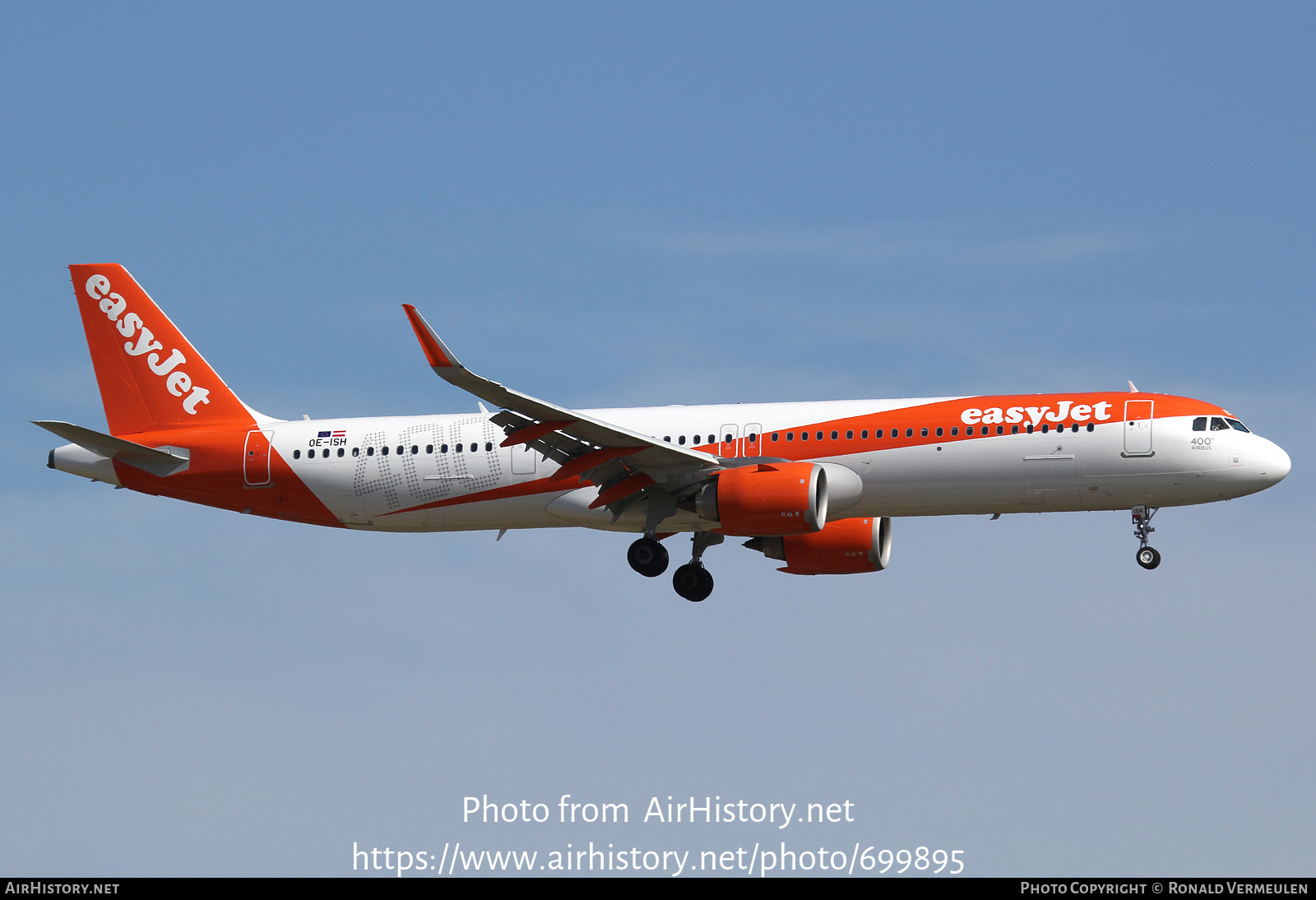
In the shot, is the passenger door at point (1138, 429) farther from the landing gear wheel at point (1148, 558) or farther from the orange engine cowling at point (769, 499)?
the orange engine cowling at point (769, 499)

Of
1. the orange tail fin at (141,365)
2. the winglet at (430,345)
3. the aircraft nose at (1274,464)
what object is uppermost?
the orange tail fin at (141,365)

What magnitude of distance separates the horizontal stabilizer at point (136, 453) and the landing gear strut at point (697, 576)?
13.3m

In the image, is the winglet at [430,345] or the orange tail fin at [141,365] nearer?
the winglet at [430,345]

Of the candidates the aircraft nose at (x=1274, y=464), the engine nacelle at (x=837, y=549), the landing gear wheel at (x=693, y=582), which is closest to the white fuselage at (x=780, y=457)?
the aircraft nose at (x=1274, y=464)

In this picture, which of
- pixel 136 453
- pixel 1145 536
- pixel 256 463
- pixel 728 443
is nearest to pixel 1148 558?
pixel 1145 536

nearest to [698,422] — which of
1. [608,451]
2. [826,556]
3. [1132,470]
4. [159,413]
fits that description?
[608,451]

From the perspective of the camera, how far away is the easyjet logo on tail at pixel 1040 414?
3784cm

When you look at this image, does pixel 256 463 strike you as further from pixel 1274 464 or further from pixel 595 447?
pixel 1274 464

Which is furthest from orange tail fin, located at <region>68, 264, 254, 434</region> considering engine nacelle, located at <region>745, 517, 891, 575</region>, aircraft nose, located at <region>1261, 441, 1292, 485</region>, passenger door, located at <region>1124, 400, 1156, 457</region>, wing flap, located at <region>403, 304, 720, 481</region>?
aircraft nose, located at <region>1261, 441, 1292, 485</region>

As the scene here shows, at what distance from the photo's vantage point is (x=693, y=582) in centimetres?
4225

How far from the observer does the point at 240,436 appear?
1710 inches

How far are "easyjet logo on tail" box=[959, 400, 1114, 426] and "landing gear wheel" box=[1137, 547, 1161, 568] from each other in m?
3.43

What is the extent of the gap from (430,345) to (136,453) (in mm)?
13463
